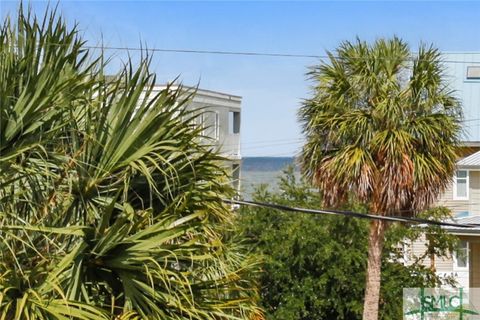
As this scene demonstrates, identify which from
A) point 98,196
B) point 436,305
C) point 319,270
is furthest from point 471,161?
point 98,196

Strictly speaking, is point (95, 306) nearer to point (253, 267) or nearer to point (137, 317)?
point (137, 317)

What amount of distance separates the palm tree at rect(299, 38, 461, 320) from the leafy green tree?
4.13m

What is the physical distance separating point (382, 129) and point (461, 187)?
15.1 m

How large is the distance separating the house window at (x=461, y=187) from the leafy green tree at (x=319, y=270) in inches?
370

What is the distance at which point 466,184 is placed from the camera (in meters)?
32.8

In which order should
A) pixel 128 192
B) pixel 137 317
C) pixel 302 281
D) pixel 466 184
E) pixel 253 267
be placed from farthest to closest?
pixel 466 184 < pixel 302 281 < pixel 253 267 < pixel 128 192 < pixel 137 317

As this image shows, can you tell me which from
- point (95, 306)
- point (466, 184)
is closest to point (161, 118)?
point (95, 306)

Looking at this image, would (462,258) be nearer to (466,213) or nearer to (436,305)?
(466,213)

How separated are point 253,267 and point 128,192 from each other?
240cm

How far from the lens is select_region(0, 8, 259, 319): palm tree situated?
7.74 m

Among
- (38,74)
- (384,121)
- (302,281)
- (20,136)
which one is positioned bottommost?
(302,281)

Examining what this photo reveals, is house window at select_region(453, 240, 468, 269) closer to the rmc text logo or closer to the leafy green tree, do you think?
the rmc text logo

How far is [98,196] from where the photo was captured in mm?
8266

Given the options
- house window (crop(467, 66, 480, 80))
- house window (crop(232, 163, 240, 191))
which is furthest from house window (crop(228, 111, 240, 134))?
house window (crop(232, 163, 240, 191))
